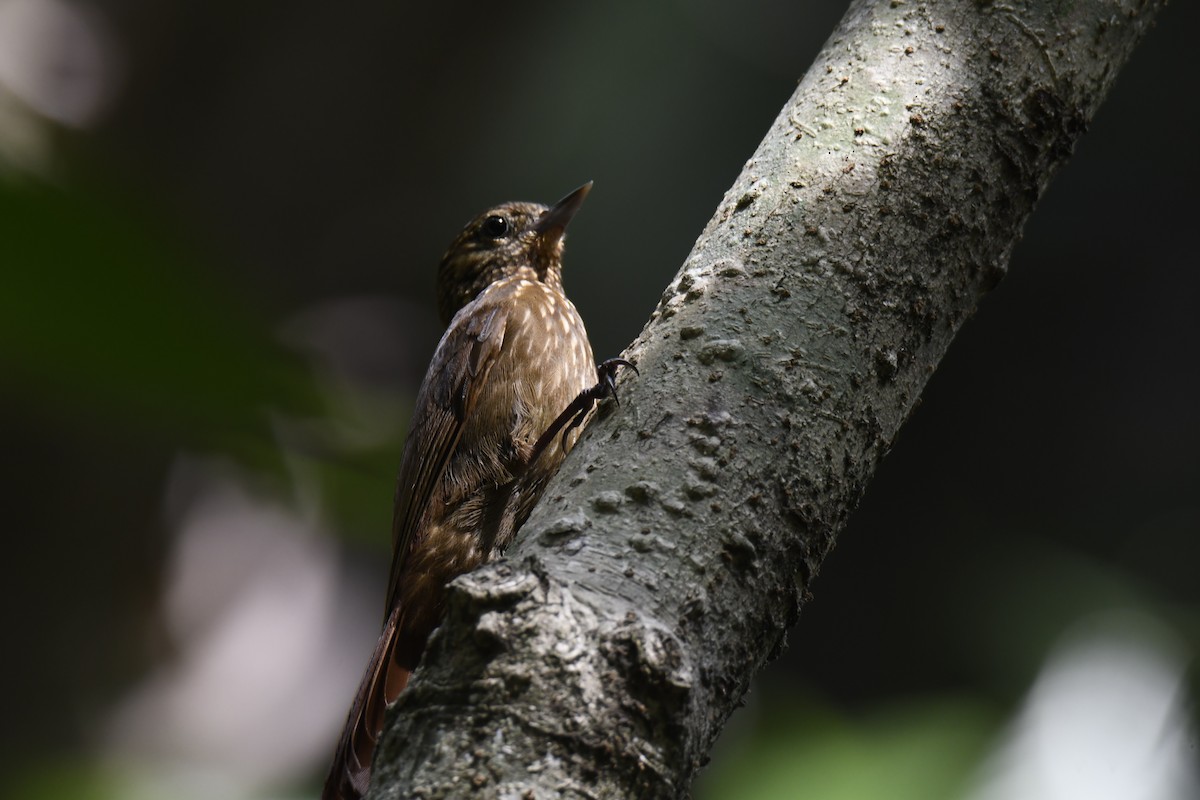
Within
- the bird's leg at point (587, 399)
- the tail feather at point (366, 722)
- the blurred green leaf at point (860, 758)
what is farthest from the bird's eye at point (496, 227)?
the blurred green leaf at point (860, 758)

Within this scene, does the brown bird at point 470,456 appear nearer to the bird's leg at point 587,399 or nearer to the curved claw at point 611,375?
the bird's leg at point 587,399

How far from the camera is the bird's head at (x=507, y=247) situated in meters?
3.98

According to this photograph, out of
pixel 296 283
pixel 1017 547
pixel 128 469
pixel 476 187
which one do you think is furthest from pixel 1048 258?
pixel 128 469

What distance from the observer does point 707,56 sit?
6293mm

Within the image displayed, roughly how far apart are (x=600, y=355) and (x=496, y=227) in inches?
75.3

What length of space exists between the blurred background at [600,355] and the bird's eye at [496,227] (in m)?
0.76

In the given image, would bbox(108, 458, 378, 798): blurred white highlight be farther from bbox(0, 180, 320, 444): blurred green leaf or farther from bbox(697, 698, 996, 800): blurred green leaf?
bbox(0, 180, 320, 444): blurred green leaf

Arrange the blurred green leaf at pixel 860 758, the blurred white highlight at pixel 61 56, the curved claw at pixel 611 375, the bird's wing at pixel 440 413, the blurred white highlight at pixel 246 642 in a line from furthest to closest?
the blurred white highlight at pixel 61 56, the blurred white highlight at pixel 246 642, the bird's wing at pixel 440 413, the blurred green leaf at pixel 860 758, the curved claw at pixel 611 375

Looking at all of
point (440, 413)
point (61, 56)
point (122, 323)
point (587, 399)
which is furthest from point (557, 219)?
point (61, 56)

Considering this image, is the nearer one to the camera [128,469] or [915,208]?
[915,208]

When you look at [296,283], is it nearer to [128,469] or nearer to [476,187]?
[476,187]

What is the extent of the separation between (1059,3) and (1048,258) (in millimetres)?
3877

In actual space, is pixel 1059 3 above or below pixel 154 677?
above

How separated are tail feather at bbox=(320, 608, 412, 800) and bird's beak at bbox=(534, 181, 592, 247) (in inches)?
65.0
